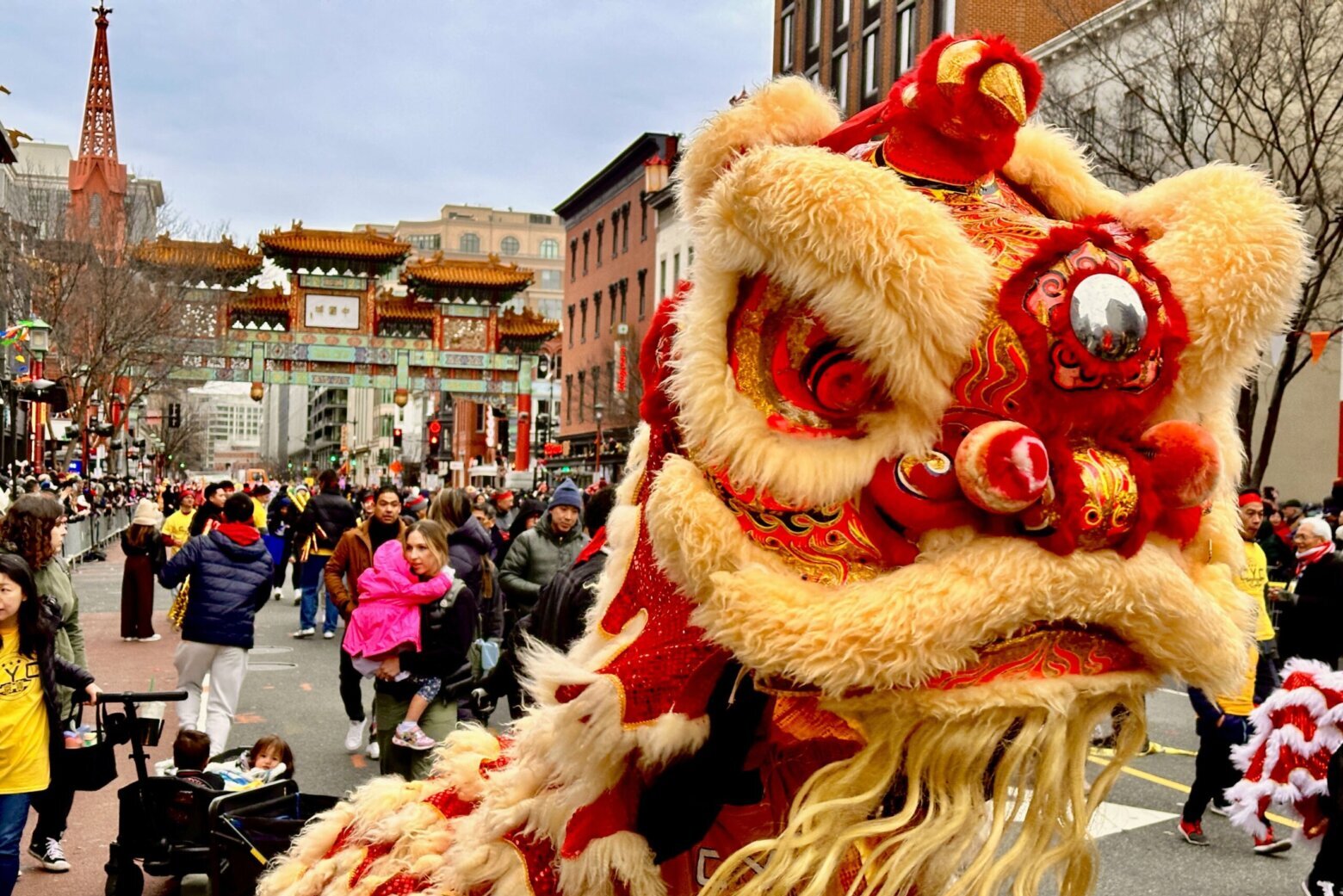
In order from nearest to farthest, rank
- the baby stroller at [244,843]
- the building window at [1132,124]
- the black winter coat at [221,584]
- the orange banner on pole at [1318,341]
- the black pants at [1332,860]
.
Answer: the baby stroller at [244,843] → the black pants at [1332,860] → the black winter coat at [221,584] → the orange banner on pole at [1318,341] → the building window at [1132,124]

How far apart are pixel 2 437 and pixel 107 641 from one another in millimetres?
30092

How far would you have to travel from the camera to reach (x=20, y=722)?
16.0ft

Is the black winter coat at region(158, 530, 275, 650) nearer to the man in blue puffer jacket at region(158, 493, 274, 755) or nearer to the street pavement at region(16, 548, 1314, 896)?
the man in blue puffer jacket at region(158, 493, 274, 755)

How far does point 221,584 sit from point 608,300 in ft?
162

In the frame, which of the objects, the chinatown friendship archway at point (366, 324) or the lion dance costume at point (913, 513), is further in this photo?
the chinatown friendship archway at point (366, 324)

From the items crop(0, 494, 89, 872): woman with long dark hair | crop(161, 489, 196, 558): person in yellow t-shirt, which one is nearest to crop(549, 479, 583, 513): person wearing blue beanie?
crop(0, 494, 89, 872): woman with long dark hair

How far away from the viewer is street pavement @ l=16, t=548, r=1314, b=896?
5.90 meters

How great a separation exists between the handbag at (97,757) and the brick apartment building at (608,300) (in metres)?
34.9

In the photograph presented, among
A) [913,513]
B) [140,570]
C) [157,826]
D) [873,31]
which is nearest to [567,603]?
[157,826]

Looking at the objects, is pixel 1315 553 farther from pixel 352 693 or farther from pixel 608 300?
pixel 608 300

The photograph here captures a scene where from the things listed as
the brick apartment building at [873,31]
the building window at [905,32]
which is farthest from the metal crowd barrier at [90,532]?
the building window at [905,32]

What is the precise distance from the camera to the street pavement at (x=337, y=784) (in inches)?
232

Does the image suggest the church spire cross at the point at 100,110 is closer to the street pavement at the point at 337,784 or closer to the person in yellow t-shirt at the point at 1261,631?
the street pavement at the point at 337,784

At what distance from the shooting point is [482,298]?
5169 centimetres
